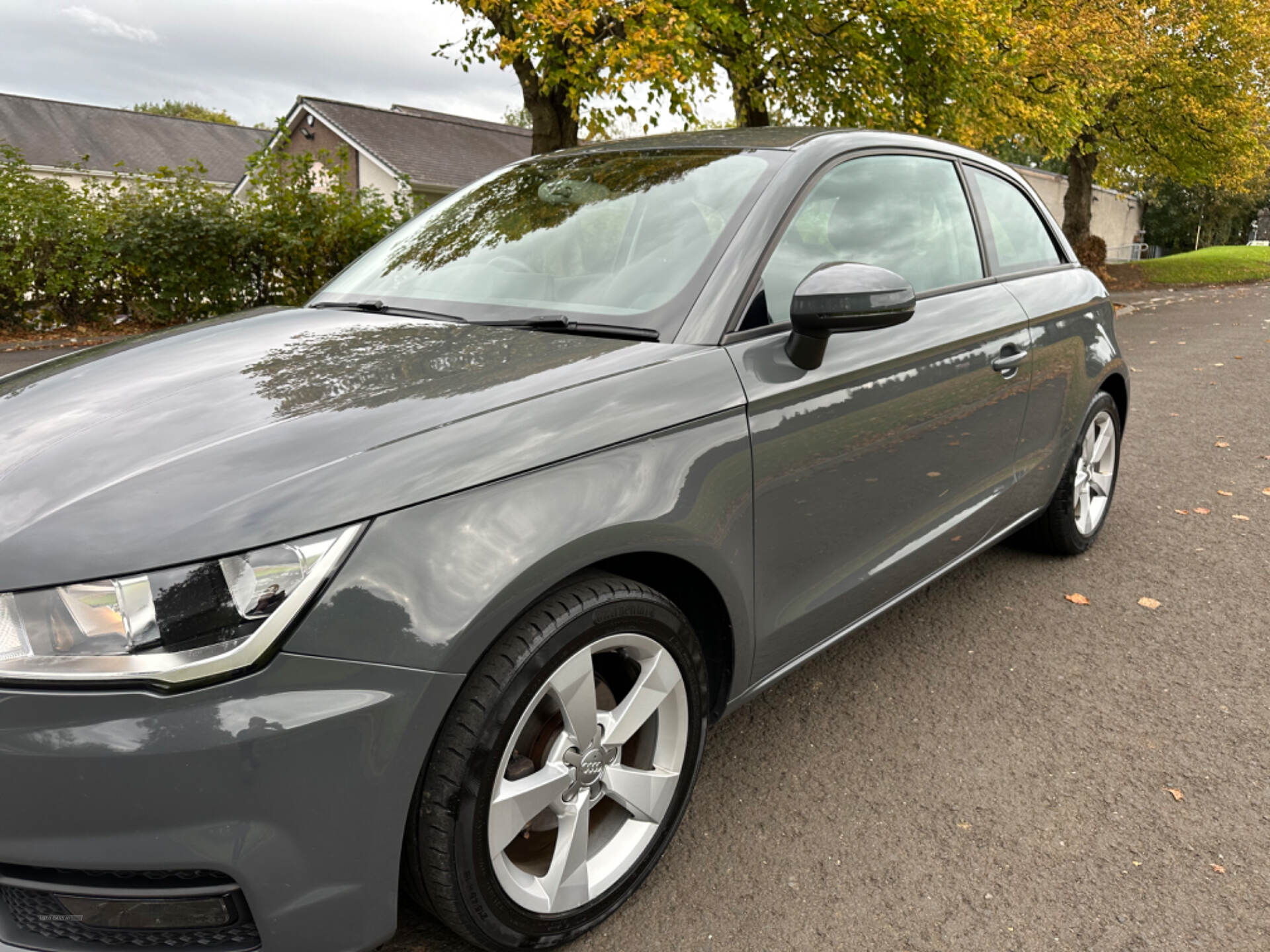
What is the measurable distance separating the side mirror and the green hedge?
33.5ft

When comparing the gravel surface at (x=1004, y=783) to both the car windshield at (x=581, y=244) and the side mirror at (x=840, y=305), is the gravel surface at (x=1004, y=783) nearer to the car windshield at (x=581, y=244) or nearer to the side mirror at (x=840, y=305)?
the side mirror at (x=840, y=305)

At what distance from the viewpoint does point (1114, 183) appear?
97.2ft

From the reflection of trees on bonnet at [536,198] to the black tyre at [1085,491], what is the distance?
2.12 meters

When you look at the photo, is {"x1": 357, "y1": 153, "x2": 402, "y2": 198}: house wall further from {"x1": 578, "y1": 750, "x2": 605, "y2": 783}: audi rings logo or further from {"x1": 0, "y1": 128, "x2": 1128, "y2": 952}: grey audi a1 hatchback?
{"x1": 578, "y1": 750, "x2": 605, "y2": 783}: audi rings logo

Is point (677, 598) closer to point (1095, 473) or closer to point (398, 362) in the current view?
point (398, 362)

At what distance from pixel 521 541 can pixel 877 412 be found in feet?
4.04

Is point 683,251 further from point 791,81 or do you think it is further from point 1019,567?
point 791,81

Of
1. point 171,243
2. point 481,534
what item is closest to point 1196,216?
point 171,243

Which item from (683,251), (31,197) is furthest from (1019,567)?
(31,197)

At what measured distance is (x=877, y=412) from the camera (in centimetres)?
253

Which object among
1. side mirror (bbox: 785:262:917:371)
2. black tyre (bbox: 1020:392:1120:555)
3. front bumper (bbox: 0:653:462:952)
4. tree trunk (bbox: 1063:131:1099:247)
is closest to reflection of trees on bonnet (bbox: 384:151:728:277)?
side mirror (bbox: 785:262:917:371)

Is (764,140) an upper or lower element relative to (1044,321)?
upper

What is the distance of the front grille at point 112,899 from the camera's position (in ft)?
4.76

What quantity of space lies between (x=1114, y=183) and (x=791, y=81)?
21236 millimetres
